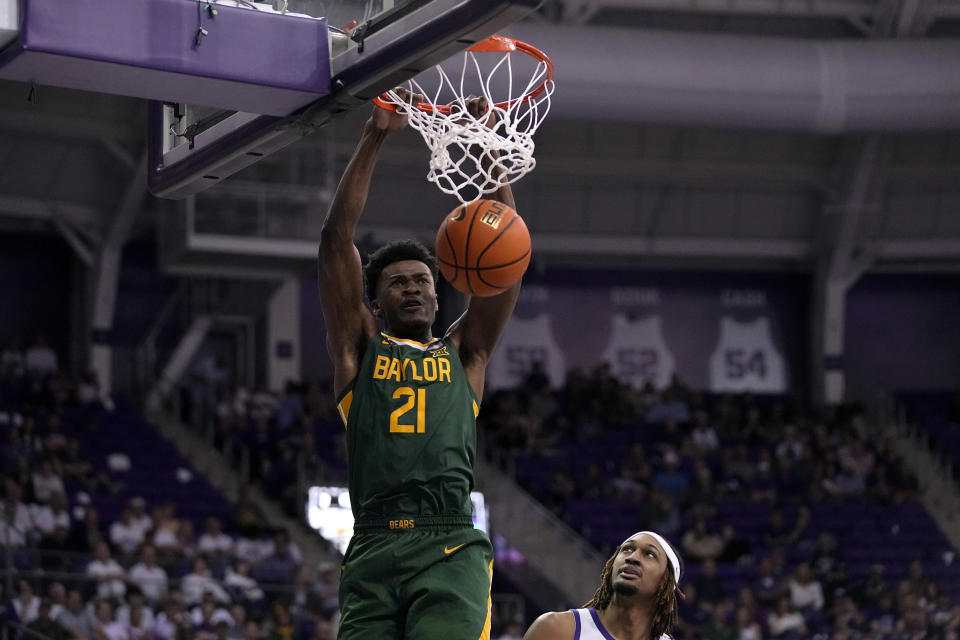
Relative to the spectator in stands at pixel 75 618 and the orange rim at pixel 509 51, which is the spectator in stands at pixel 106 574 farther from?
the orange rim at pixel 509 51

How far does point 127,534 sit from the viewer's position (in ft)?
44.8

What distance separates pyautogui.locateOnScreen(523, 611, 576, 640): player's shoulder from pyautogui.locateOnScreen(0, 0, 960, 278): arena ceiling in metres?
10.2

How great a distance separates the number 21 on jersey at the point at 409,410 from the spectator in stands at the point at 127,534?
9.81m

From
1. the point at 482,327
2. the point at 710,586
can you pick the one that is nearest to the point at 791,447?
the point at 710,586

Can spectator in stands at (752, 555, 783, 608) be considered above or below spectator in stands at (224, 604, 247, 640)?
below


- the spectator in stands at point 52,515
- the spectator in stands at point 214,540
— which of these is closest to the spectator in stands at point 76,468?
the spectator in stands at point 52,515

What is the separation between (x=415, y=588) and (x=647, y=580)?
137 centimetres

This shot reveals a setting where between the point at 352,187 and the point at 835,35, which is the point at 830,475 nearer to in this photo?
the point at 835,35

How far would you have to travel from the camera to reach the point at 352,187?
176 inches

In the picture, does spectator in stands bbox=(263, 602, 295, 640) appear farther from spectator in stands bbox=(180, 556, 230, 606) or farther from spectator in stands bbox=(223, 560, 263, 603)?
spectator in stands bbox=(180, 556, 230, 606)

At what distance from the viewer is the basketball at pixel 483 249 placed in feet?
15.1

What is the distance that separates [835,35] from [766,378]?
602 cm

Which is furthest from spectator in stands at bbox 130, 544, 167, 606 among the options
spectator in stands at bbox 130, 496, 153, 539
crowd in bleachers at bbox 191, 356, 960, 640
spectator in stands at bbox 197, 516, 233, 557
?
crowd in bleachers at bbox 191, 356, 960, 640

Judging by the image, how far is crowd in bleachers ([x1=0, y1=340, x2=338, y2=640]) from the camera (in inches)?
455
